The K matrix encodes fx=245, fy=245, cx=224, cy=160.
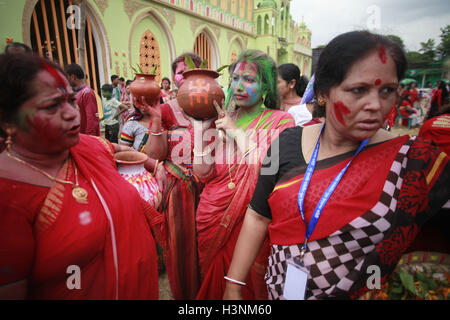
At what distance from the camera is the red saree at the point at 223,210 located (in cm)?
180

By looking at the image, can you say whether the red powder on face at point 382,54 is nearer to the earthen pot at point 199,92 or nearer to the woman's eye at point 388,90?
the woman's eye at point 388,90

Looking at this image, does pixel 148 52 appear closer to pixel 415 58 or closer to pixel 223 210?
pixel 223 210

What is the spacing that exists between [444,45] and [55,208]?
7.71 ft

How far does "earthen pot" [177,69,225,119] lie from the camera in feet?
4.87

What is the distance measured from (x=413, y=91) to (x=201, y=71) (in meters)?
12.5

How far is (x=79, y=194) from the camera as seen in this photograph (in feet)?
3.37

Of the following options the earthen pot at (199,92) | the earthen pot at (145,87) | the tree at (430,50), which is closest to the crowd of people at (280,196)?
the tree at (430,50)

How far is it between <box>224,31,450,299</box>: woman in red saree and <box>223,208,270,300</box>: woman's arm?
0.12 meters

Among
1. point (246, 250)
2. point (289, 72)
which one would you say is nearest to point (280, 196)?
point (246, 250)

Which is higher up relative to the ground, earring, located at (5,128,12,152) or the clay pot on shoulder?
earring, located at (5,128,12,152)

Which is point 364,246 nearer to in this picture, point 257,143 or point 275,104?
point 257,143

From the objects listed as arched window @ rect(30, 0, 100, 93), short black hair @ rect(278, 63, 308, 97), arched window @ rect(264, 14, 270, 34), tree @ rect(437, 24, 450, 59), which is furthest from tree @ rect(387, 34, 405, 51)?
arched window @ rect(264, 14, 270, 34)

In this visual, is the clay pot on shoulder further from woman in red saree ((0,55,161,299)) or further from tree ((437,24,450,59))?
tree ((437,24,450,59))

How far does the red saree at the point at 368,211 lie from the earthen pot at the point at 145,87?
1.39 metres
